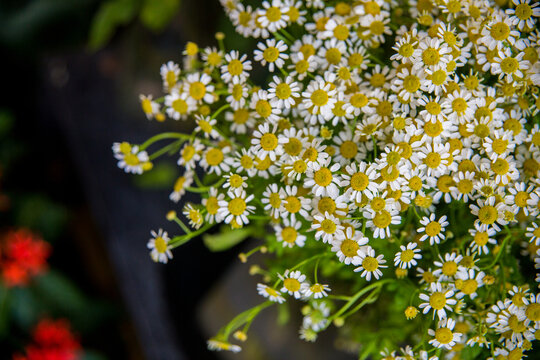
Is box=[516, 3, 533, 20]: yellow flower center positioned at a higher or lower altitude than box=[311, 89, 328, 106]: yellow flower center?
lower

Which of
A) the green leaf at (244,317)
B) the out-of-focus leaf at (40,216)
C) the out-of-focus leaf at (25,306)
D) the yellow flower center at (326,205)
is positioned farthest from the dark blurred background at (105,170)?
the yellow flower center at (326,205)

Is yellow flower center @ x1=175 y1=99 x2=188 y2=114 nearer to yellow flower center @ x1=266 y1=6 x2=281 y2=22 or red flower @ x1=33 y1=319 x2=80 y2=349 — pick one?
yellow flower center @ x1=266 y1=6 x2=281 y2=22

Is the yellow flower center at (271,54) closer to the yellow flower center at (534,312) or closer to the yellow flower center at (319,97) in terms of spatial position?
the yellow flower center at (319,97)

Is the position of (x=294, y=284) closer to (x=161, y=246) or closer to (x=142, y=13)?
(x=161, y=246)

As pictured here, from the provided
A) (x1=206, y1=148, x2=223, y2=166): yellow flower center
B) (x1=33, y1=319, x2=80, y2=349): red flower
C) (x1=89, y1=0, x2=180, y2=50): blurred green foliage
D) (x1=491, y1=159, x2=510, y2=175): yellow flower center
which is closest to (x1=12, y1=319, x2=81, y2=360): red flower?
(x1=33, y1=319, x2=80, y2=349): red flower

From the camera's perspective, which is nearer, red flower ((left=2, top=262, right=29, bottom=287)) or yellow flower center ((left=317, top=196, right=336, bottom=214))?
yellow flower center ((left=317, top=196, right=336, bottom=214))

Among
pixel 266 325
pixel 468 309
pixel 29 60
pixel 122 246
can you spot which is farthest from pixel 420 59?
pixel 29 60

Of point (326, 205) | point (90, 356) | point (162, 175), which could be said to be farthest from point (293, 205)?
point (90, 356)
